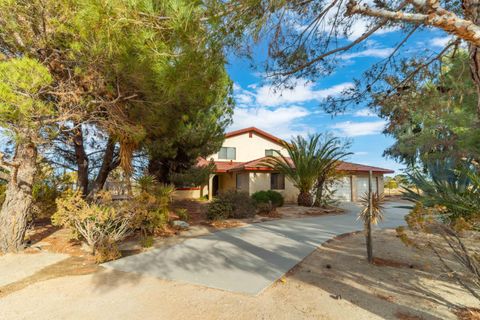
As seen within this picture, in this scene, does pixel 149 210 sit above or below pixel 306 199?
above

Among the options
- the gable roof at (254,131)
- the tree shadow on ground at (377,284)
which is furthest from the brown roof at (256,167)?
the tree shadow on ground at (377,284)

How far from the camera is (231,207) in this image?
35.9 ft

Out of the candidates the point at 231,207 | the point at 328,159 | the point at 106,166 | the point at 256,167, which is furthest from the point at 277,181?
the point at 106,166

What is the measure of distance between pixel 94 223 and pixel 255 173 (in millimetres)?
12597

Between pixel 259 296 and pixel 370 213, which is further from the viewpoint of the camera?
pixel 370 213

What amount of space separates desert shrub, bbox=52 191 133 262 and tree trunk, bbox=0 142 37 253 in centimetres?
112

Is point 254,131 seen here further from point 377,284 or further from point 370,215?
point 377,284

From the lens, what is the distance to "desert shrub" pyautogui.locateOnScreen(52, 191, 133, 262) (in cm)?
575

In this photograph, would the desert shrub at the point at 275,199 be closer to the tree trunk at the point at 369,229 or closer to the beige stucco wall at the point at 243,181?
the beige stucco wall at the point at 243,181

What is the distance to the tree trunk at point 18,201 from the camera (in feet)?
20.7

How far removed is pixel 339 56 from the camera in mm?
5672

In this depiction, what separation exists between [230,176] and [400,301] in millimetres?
16956

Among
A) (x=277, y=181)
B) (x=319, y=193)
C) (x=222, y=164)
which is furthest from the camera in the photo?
(x=222, y=164)

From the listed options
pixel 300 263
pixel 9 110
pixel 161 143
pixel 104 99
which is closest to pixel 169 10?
pixel 9 110
